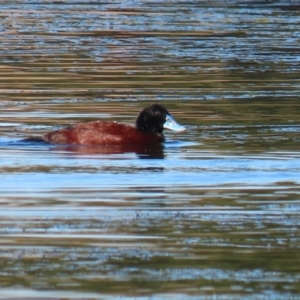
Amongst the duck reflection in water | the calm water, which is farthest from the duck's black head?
the calm water

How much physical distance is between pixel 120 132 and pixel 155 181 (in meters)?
2.89

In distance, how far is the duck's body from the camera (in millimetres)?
14211

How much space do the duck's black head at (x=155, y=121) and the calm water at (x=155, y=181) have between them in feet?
0.62

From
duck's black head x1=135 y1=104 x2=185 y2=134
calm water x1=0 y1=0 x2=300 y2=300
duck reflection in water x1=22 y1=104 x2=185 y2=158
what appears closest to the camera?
calm water x1=0 y1=0 x2=300 y2=300

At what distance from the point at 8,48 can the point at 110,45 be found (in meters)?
2.46

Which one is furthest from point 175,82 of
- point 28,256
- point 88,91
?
point 28,256

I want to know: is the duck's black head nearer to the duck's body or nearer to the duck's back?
the duck's body

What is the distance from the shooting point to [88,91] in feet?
61.6

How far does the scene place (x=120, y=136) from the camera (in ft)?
47.7

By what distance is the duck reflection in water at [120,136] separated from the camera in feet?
46.4

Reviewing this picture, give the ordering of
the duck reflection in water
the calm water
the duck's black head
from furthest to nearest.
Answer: the duck's black head, the duck reflection in water, the calm water

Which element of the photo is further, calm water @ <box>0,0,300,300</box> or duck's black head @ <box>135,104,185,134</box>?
duck's black head @ <box>135,104,185,134</box>

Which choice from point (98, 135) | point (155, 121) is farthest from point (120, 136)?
point (155, 121)

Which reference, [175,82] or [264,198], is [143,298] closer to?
[264,198]
